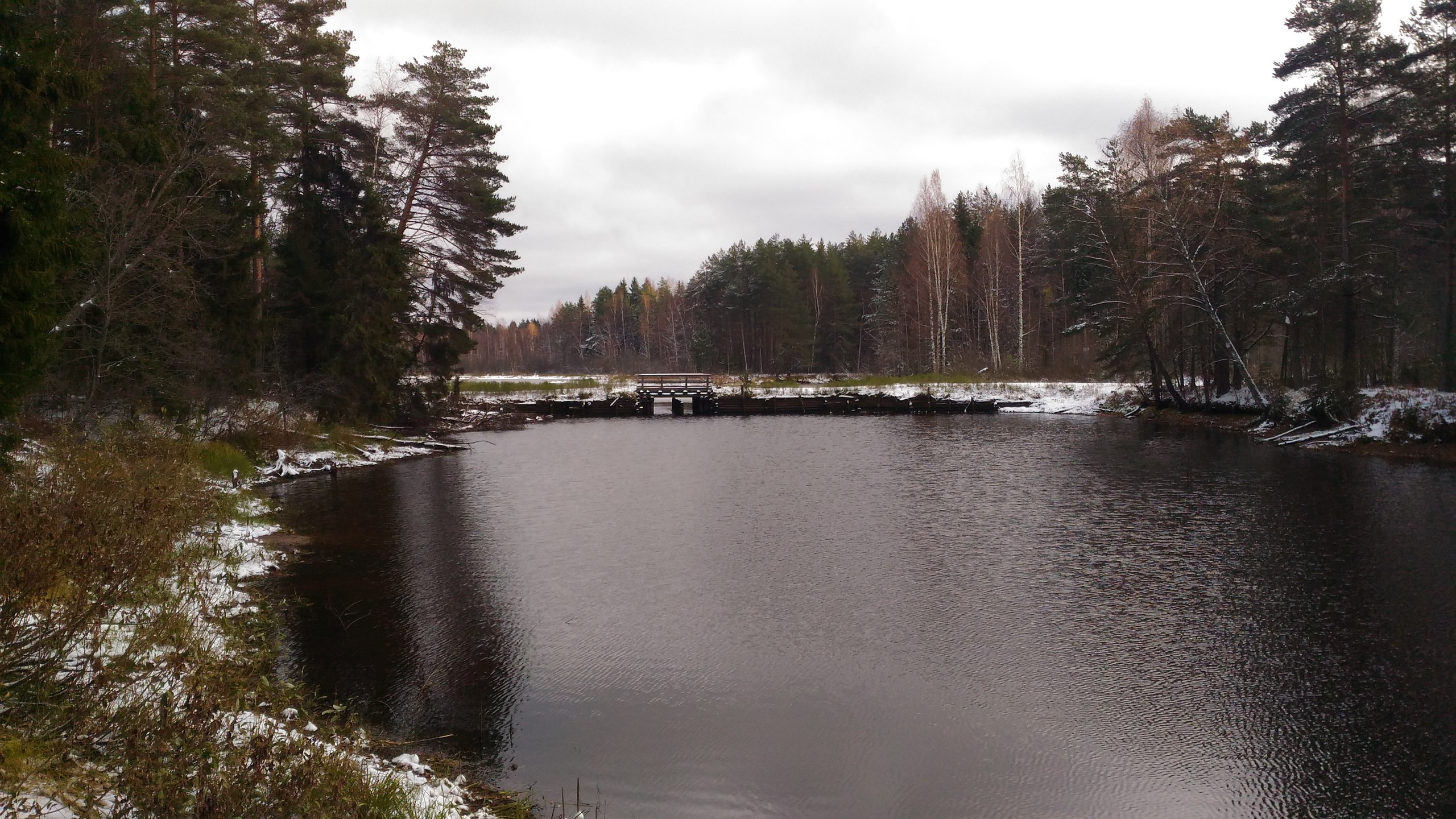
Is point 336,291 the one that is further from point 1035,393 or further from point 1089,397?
point 1089,397

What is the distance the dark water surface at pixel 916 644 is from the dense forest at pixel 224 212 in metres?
4.23

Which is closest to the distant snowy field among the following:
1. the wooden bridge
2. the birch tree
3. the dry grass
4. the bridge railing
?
the bridge railing

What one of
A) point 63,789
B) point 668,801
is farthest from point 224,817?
point 668,801

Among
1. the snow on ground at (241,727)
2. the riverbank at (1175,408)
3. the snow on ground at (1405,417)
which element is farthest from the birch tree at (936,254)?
the snow on ground at (241,727)

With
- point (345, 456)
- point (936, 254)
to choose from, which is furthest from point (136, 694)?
point (936, 254)

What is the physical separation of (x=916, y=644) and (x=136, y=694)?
259 inches

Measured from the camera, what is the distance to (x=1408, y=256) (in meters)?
30.4

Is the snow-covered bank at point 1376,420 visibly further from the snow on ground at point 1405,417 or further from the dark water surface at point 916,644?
the dark water surface at point 916,644

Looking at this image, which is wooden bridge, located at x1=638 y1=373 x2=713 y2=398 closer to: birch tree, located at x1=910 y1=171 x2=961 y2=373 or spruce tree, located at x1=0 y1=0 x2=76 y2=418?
birch tree, located at x1=910 y1=171 x2=961 y2=373

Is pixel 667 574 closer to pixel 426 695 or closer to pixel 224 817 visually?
pixel 426 695

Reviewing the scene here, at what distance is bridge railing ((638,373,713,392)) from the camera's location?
2039 inches

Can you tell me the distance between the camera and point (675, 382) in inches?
2261

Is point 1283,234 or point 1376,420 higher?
point 1283,234

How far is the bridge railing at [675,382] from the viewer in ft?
170
